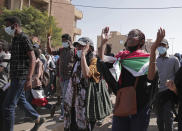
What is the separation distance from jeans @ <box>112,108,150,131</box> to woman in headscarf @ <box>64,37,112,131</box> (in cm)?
46

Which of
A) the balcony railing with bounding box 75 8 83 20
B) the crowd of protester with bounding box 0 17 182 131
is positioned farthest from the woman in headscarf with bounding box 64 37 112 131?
the balcony railing with bounding box 75 8 83 20

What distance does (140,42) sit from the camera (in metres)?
2.46

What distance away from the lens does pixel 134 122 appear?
91.0 inches

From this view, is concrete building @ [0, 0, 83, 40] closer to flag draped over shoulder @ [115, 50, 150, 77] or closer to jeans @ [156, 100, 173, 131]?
jeans @ [156, 100, 173, 131]

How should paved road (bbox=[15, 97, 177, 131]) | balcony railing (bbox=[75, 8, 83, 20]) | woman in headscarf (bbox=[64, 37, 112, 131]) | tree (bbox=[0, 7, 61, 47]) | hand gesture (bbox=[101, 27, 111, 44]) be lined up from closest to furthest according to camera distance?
hand gesture (bbox=[101, 27, 111, 44]) < woman in headscarf (bbox=[64, 37, 112, 131]) < paved road (bbox=[15, 97, 177, 131]) < tree (bbox=[0, 7, 61, 47]) < balcony railing (bbox=[75, 8, 83, 20])

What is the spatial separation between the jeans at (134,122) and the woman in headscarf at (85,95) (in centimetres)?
46

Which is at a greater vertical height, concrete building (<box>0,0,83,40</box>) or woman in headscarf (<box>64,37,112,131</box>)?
concrete building (<box>0,0,83,40</box>)

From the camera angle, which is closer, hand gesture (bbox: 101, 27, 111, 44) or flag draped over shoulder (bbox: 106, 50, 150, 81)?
flag draped over shoulder (bbox: 106, 50, 150, 81)

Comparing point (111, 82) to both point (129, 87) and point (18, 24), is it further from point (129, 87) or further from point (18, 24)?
point (18, 24)

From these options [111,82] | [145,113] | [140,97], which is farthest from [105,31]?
[145,113]

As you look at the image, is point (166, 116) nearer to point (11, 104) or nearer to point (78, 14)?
point (11, 104)

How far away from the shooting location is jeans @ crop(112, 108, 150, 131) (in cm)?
230

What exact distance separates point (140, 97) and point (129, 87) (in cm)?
16

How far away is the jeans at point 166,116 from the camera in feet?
11.8
